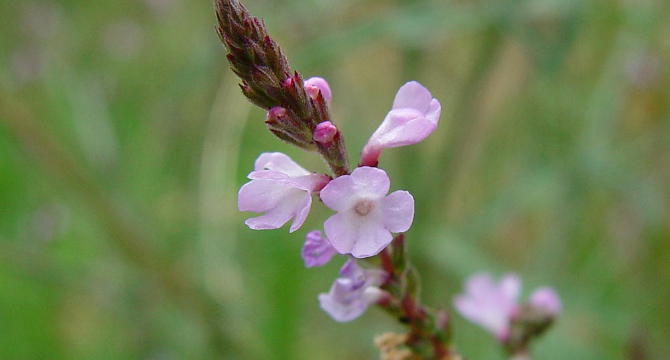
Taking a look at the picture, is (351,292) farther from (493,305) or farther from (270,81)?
(493,305)

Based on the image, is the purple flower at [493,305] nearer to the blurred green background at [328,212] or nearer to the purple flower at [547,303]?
the purple flower at [547,303]

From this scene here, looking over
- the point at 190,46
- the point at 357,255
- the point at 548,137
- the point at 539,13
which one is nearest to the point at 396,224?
the point at 357,255

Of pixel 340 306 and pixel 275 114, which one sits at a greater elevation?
pixel 275 114

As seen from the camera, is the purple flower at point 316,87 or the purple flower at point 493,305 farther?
the purple flower at point 493,305

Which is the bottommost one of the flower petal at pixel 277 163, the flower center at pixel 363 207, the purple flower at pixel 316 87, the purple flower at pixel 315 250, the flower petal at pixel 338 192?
the purple flower at pixel 315 250

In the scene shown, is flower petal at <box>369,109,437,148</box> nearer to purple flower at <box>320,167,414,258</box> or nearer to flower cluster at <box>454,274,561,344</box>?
purple flower at <box>320,167,414,258</box>

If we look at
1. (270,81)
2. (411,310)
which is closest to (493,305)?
(411,310)

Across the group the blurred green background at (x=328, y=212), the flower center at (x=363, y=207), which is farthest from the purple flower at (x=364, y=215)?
the blurred green background at (x=328, y=212)
